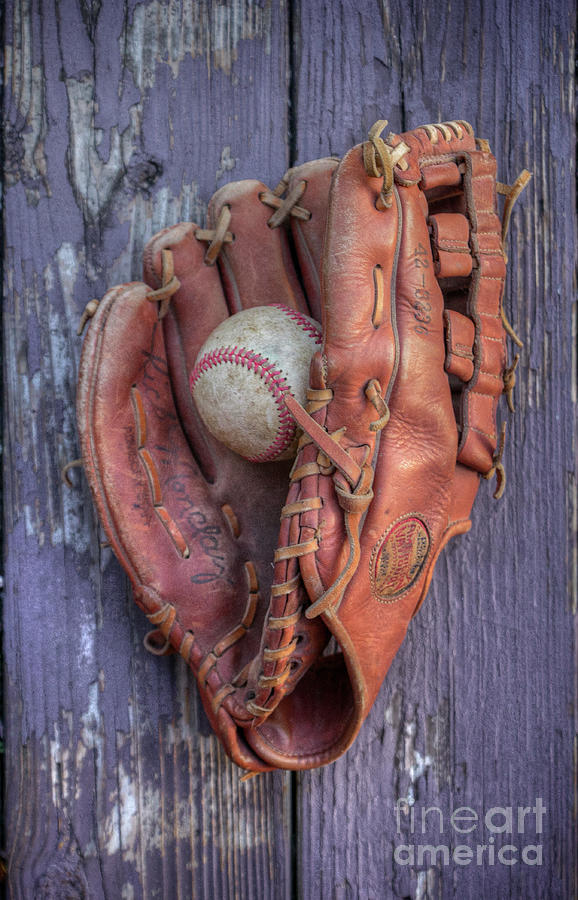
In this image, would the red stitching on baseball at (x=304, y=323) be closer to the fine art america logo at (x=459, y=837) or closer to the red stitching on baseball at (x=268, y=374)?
the red stitching on baseball at (x=268, y=374)

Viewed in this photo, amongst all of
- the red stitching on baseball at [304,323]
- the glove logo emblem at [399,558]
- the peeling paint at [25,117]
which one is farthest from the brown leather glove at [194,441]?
the peeling paint at [25,117]

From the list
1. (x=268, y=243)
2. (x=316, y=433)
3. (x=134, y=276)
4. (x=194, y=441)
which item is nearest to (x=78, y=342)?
(x=134, y=276)

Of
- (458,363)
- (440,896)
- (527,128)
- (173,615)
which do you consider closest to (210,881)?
(440,896)

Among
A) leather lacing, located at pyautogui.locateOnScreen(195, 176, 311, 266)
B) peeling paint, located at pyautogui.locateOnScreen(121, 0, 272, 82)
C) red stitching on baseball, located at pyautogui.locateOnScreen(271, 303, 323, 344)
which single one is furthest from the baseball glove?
peeling paint, located at pyautogui.locateOnScreen(121, 0, 272, 82)

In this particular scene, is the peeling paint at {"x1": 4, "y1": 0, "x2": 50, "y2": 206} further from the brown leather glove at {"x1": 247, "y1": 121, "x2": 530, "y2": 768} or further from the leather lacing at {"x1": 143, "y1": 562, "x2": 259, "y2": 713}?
the leather lacing at {"x1": 143, "y1": 562, "x2": 259, "y2": 713}

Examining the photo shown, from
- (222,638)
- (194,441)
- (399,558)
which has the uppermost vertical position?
(194,441)

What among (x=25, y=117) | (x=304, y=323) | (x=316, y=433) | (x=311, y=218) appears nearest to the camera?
(x=316, y=433)

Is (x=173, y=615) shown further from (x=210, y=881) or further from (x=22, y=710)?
(x=210, y=881)

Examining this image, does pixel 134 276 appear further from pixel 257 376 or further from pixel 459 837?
pixel 459 837
